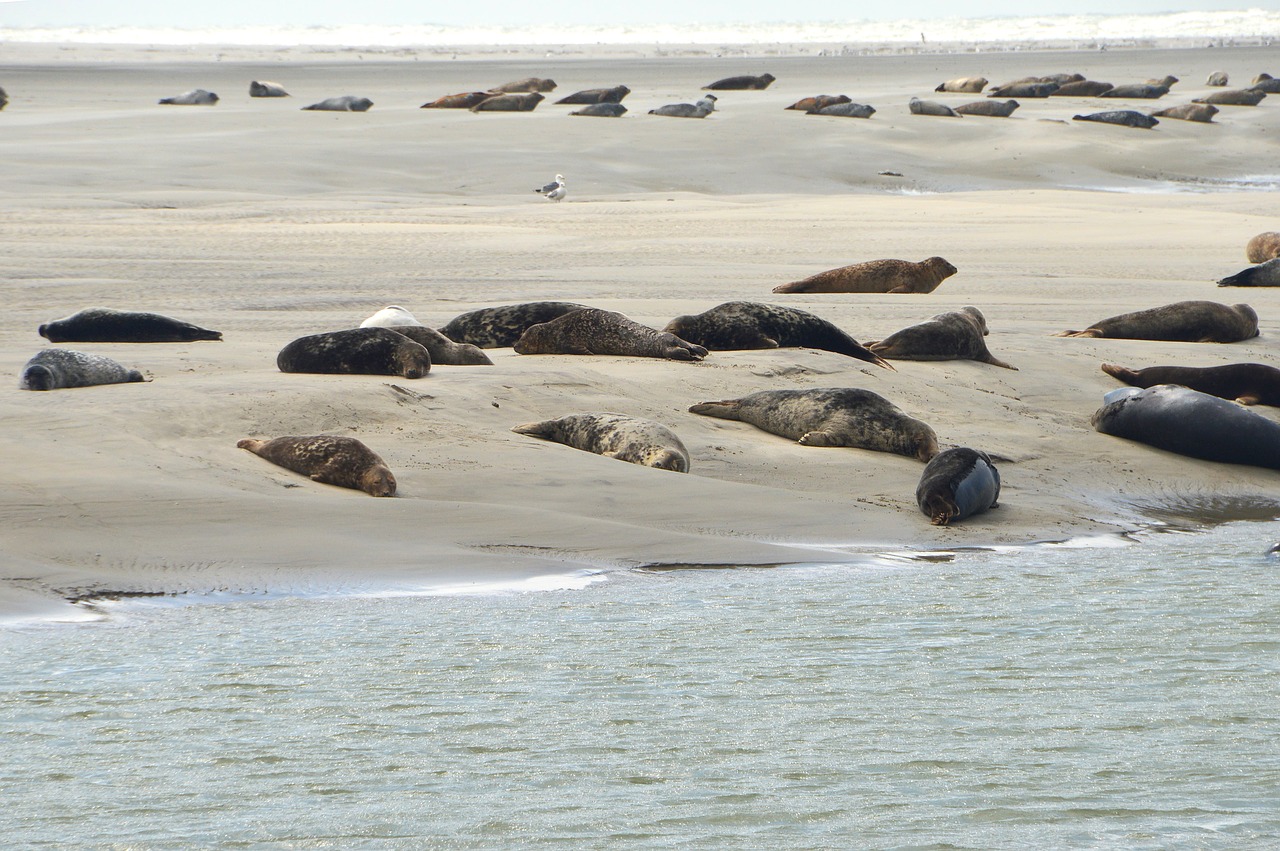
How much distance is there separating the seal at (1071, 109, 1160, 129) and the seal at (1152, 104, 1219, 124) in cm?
108

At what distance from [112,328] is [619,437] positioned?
98.1 inches

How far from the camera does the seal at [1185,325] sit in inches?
285

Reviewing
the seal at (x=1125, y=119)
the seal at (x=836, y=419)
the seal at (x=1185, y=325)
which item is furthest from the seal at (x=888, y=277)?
the seal at (x=1125, y=119)

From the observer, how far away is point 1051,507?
15.7 ft

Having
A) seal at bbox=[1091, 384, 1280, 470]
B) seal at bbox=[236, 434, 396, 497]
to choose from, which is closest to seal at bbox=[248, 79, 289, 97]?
seal at bbox=[1091, 384, 1280, 470]

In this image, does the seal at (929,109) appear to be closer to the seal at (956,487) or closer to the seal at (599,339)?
the seal at (599,339)

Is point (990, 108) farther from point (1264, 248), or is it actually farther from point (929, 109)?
point (1264, 248)

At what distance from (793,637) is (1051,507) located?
1.94m

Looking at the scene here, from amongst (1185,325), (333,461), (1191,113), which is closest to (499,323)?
(333,461)

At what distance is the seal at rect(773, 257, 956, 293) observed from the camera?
833 centimetres

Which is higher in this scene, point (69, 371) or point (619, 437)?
point (69, 371)

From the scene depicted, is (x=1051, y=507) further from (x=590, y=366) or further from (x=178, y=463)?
(x=178, y=463)

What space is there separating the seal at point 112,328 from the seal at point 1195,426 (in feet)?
12.4

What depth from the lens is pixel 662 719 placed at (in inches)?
101
